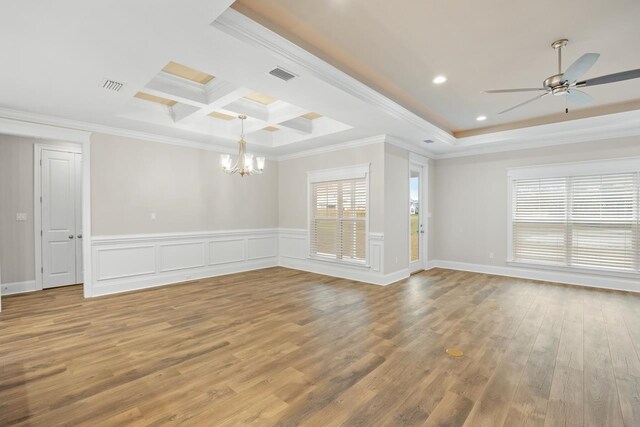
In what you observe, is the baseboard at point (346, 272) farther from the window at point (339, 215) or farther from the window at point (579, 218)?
the window at point (579, 218)

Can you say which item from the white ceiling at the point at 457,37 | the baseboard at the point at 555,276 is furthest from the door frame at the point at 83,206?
the baseboard at the point at 555,276

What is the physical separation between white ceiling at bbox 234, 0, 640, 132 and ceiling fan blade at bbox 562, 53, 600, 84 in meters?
0.39

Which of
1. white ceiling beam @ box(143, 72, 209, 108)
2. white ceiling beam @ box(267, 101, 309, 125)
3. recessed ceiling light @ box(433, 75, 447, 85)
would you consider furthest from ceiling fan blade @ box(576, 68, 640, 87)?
white ceiling beam @ box(143, 72, 209, 108)

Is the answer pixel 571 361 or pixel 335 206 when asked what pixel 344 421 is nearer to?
pixel 571 361

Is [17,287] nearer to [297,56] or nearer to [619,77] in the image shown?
[297,56]

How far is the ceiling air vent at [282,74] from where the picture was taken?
9.96 feet

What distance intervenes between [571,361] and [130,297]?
568 cm

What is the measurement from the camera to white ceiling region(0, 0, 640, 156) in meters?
2.23

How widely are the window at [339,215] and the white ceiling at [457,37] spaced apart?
7.30 ft

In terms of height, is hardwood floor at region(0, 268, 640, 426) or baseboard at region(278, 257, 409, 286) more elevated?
baseboard at region(278, 257, 409, 286)

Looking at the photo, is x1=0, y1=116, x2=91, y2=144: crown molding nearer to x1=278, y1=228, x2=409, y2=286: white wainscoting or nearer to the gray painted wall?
x1=278, y1=228, x2=409, y2=286: white wainscoting

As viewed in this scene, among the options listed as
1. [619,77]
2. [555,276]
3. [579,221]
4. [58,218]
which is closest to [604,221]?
[579,221]

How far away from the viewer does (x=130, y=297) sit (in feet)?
15.7

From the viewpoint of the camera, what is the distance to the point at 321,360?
275cm
